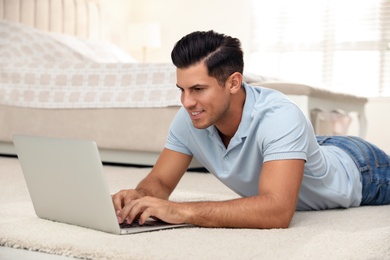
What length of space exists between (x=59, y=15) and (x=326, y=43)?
2.61m

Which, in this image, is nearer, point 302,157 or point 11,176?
point 302,157

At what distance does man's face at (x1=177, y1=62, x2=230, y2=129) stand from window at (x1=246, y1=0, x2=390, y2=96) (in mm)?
4831

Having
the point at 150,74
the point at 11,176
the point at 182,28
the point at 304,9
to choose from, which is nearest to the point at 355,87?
the point at 304,9

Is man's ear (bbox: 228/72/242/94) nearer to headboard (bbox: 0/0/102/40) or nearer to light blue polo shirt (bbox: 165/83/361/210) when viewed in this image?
light blue polo shirt (bbox: 165/83/361/210)

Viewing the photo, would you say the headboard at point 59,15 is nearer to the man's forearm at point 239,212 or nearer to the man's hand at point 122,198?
the man's hand at point 122,198

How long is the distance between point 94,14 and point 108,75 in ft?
8.17

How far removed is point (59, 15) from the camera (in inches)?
233

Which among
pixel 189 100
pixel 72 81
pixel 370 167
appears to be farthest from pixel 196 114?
pixel 72 81

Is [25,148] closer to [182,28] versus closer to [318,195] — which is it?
[318,195]

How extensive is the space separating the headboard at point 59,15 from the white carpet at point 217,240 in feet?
12.4

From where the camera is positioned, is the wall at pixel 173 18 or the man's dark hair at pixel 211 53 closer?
the man's dark hair at pixel 211 53

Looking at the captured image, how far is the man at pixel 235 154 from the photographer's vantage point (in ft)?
5.68

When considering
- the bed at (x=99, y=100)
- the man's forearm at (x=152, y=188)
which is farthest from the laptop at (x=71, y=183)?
the bed at (x=99, y=100)

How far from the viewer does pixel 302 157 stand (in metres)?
1.79
